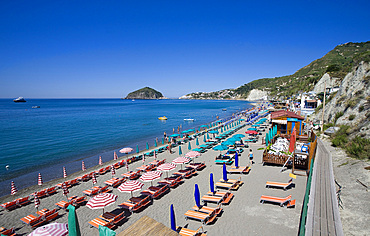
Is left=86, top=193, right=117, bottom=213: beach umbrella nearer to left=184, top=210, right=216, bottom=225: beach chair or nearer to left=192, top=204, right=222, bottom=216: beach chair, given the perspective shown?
left=184, top=210, right=216, bottom=225: beach chair

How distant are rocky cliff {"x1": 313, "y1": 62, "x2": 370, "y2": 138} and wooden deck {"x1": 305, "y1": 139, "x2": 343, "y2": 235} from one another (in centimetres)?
652

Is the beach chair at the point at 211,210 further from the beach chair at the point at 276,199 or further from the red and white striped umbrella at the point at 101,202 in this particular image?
the red and white striped umbrella at the point at 101,202

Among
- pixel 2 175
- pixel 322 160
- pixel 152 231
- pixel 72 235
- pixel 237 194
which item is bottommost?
pixel 2 175

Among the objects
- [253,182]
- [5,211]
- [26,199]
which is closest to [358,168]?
[253,182]

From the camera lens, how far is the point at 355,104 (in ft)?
67.5

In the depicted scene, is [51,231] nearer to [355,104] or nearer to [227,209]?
[227,209]

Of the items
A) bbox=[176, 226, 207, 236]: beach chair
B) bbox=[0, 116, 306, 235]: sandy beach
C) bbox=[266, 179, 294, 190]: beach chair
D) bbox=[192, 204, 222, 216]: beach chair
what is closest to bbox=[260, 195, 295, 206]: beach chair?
bbox=[0, 116, 306, 235]: sandy beach

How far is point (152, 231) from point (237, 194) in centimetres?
1039

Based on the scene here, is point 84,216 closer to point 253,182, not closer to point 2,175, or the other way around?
point 253,182

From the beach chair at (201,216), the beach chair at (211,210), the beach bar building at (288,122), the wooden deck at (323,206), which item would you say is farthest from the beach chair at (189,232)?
the beach bar building at (288,122)

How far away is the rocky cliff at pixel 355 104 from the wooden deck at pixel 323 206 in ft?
21.4

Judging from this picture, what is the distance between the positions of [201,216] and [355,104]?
2080 cm

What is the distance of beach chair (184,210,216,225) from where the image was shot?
357 inches

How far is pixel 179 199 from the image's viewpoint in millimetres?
11742
